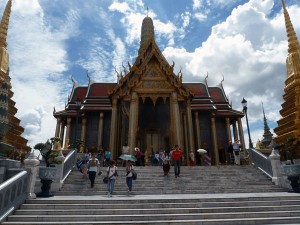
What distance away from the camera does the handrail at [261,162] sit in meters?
10.6

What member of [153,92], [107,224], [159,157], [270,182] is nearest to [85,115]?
[153,92]

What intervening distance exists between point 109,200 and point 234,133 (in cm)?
1987

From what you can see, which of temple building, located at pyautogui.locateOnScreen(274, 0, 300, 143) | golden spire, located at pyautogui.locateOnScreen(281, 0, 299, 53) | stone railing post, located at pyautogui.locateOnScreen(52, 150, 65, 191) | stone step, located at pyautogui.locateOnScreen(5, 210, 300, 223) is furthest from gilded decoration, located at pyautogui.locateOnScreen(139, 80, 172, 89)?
stone step, located at pyautogui.locateOnScreen(5, 210, 300, 223)

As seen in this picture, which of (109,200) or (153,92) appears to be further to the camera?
(153,92)

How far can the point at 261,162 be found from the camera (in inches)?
453

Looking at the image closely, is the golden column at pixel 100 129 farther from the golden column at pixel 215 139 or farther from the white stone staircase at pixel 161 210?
the white stone staircase at pixel 161 210

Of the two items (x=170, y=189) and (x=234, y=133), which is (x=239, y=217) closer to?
(x=170, y=189)

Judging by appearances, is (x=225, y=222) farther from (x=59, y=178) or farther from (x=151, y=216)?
(x=59, y=178)

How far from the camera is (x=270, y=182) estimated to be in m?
10.0

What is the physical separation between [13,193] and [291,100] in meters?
16.4

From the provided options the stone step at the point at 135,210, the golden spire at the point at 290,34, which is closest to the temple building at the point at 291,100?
the golden spire at the point at 290,34

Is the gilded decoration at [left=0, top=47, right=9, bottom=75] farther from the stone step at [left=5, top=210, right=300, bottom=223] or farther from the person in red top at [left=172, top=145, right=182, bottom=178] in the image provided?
the stone step at [left=5, top=210, right=300, bottom=223]

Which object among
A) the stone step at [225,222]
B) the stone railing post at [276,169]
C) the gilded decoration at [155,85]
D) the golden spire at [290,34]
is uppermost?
the golden spire at [290,34]

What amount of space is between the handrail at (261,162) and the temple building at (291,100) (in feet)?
11.6
